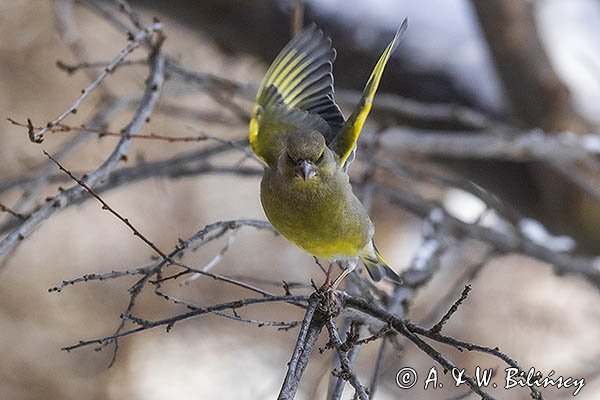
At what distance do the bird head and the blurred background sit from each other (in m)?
1.58

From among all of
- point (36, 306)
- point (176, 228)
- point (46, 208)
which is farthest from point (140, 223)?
point (46, 208)

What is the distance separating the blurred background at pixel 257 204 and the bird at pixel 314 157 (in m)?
1.24

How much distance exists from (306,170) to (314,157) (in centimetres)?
4

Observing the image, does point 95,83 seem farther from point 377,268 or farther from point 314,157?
point 377,268

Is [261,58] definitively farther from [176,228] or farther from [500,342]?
[500,342]

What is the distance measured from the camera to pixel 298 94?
224 cm

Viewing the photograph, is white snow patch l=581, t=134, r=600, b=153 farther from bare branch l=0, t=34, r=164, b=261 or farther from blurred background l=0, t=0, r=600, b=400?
bare branch l=0, t=34, r=164, b=261

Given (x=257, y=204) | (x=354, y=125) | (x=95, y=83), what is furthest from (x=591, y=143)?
(x=257, y=204)

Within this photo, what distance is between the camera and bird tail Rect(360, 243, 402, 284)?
2.18m

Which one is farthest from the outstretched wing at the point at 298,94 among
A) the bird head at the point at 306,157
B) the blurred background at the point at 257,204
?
the blurred background at the point at 257,204

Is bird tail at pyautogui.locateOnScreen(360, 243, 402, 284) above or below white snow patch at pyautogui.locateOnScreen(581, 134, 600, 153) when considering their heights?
below

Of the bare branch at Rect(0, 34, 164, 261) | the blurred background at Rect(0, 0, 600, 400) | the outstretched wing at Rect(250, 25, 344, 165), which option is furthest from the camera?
the blurred background at Rect(0, 0, 600, 400)

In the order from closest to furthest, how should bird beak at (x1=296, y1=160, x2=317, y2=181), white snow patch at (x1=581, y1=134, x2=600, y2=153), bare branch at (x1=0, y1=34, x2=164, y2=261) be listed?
1. bare branch at (x1=0, y1=34, x2=164, y2=261)
2. bird beak at (x1=296, y1=160, x2=317, y2=181)
3. white snow patch at (x1=581, y1=134, x2=600, y2=153)

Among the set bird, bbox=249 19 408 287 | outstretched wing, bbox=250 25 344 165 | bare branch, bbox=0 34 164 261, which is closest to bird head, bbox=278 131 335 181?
bird, bbox=249 19 408 287
